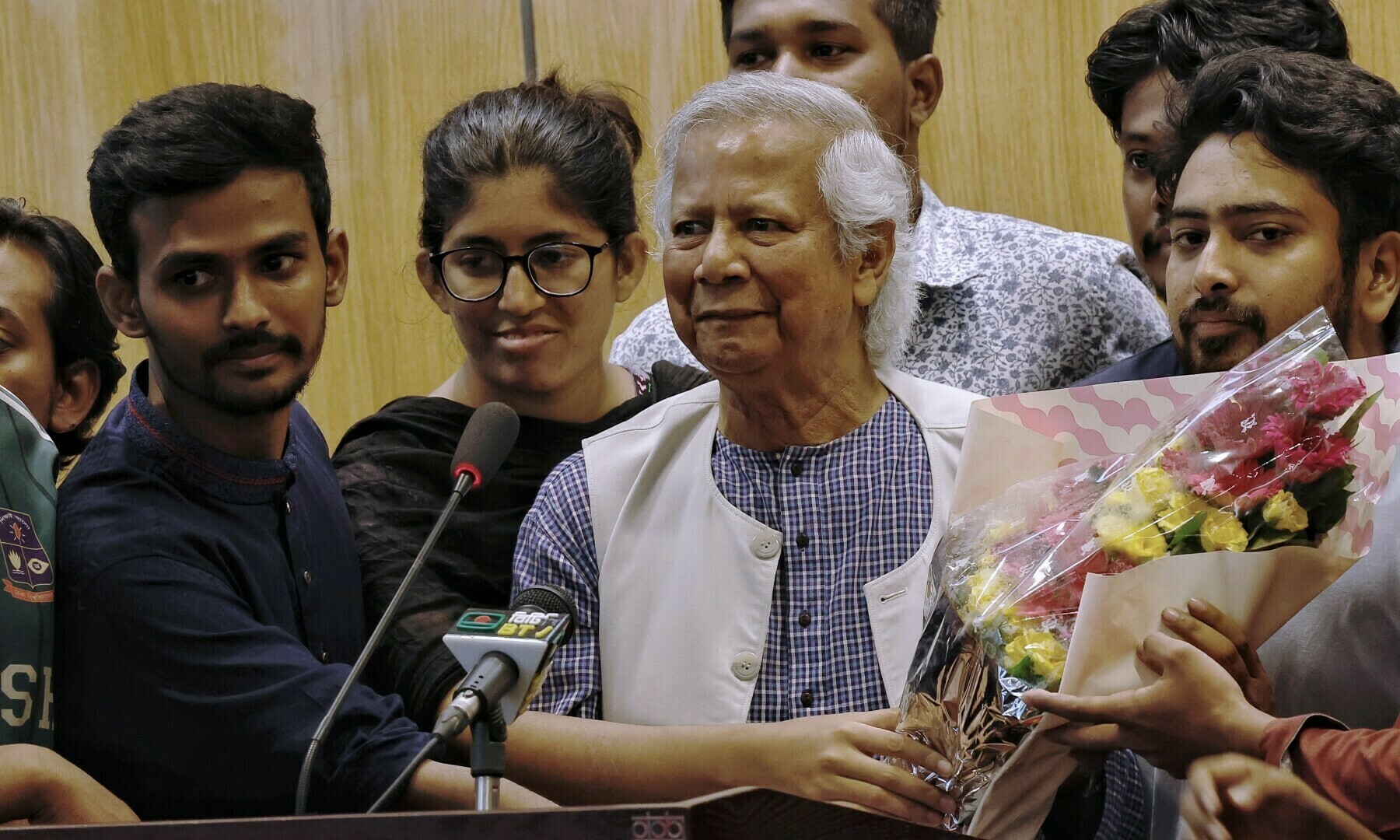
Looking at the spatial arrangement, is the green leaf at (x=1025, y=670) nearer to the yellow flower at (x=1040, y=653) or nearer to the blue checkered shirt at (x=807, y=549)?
the yellow flower at (x=1040, y=653)

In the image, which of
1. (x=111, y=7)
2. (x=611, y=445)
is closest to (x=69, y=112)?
(x=111, y=7)

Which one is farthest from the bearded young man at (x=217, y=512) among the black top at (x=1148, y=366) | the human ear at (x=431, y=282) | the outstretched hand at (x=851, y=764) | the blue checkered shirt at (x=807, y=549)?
the black top at (x=1148, y=366)

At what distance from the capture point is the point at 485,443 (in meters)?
1.53

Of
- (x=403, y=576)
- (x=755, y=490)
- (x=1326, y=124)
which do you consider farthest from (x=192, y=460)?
(x=1326, y=124)

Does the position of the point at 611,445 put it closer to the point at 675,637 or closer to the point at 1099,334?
the point at 675,637

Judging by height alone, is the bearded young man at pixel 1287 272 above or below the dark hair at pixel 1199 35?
below

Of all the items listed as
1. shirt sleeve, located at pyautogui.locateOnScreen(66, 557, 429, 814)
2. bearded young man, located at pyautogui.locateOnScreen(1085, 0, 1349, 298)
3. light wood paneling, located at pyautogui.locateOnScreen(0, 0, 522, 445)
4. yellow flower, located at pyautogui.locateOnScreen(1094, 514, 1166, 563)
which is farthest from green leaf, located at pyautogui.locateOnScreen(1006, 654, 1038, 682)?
light wood paneling, located at pyautogui.locateOnScreen(0, 0, 522, 445)

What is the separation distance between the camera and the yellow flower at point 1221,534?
1412 millimetres

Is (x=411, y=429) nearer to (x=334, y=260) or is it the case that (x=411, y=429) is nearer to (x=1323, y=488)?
(x=334, y=260)

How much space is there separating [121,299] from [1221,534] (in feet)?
4.40

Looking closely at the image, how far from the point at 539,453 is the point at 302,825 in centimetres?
112

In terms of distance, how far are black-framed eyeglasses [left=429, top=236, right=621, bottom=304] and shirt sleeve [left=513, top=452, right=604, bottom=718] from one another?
0.35 meters

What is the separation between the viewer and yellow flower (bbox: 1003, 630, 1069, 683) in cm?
142

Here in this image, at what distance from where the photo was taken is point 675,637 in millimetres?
1830
